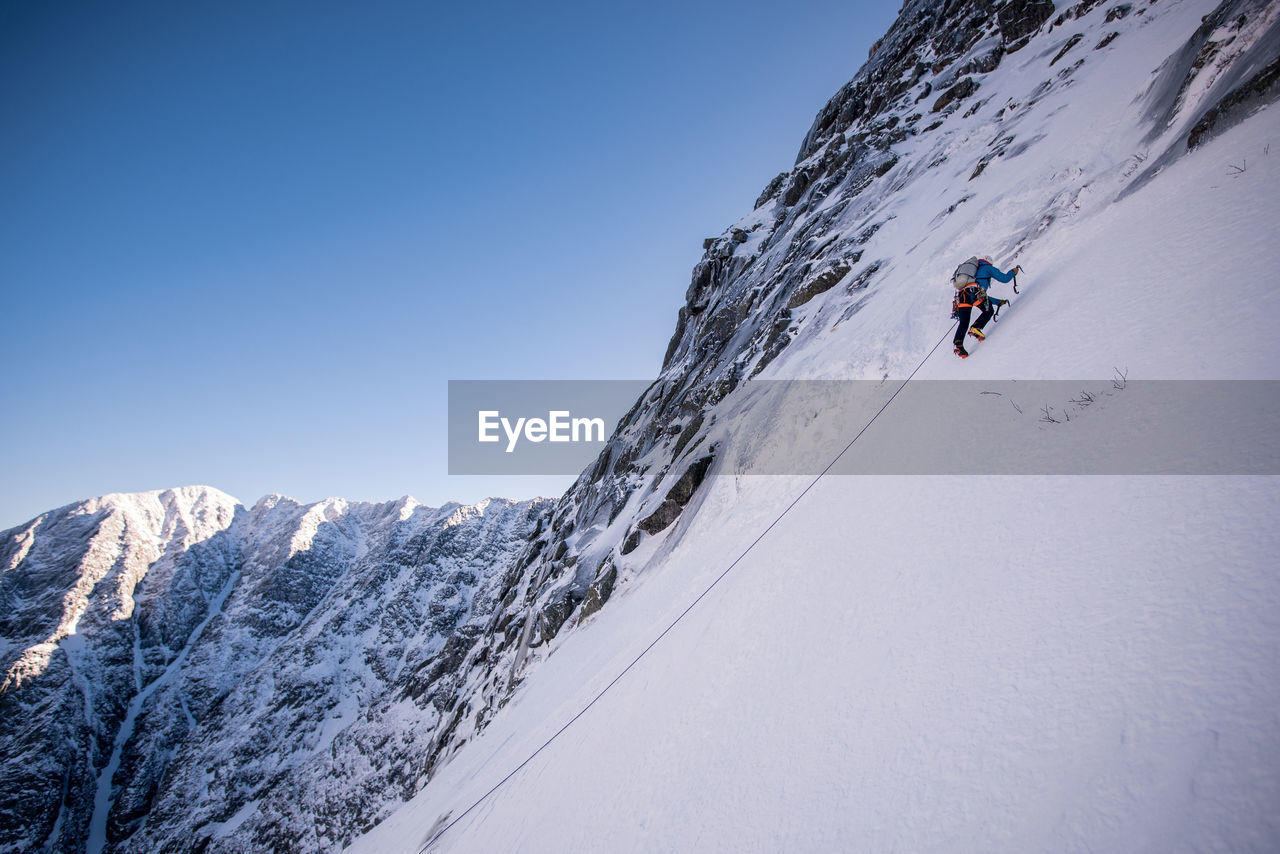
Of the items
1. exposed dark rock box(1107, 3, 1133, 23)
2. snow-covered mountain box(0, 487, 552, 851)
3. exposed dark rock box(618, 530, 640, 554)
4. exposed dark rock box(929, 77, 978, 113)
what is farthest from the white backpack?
snow-covered mountain box(0, 487, 552, 851)

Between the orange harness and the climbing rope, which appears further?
the orange harness

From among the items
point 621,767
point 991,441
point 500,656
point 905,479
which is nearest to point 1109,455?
point 991,441

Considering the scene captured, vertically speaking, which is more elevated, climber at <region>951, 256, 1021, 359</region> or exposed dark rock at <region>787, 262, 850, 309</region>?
exposed dark rock at <region>787, 262, 850, 309</region>

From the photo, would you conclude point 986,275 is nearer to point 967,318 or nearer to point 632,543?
point 967,318

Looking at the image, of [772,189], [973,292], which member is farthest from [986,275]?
[772,189]

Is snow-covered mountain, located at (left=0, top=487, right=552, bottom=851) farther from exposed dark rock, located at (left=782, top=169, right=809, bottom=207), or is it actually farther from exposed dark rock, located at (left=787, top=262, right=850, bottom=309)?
exposed dark rock, located at (left=782, top=169, right=809, bottom=207)

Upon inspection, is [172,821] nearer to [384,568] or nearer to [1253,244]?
[384,568]

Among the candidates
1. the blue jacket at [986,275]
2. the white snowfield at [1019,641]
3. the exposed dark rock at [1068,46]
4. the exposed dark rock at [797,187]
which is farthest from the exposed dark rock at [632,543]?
the exposed dark rock at [797,187]
